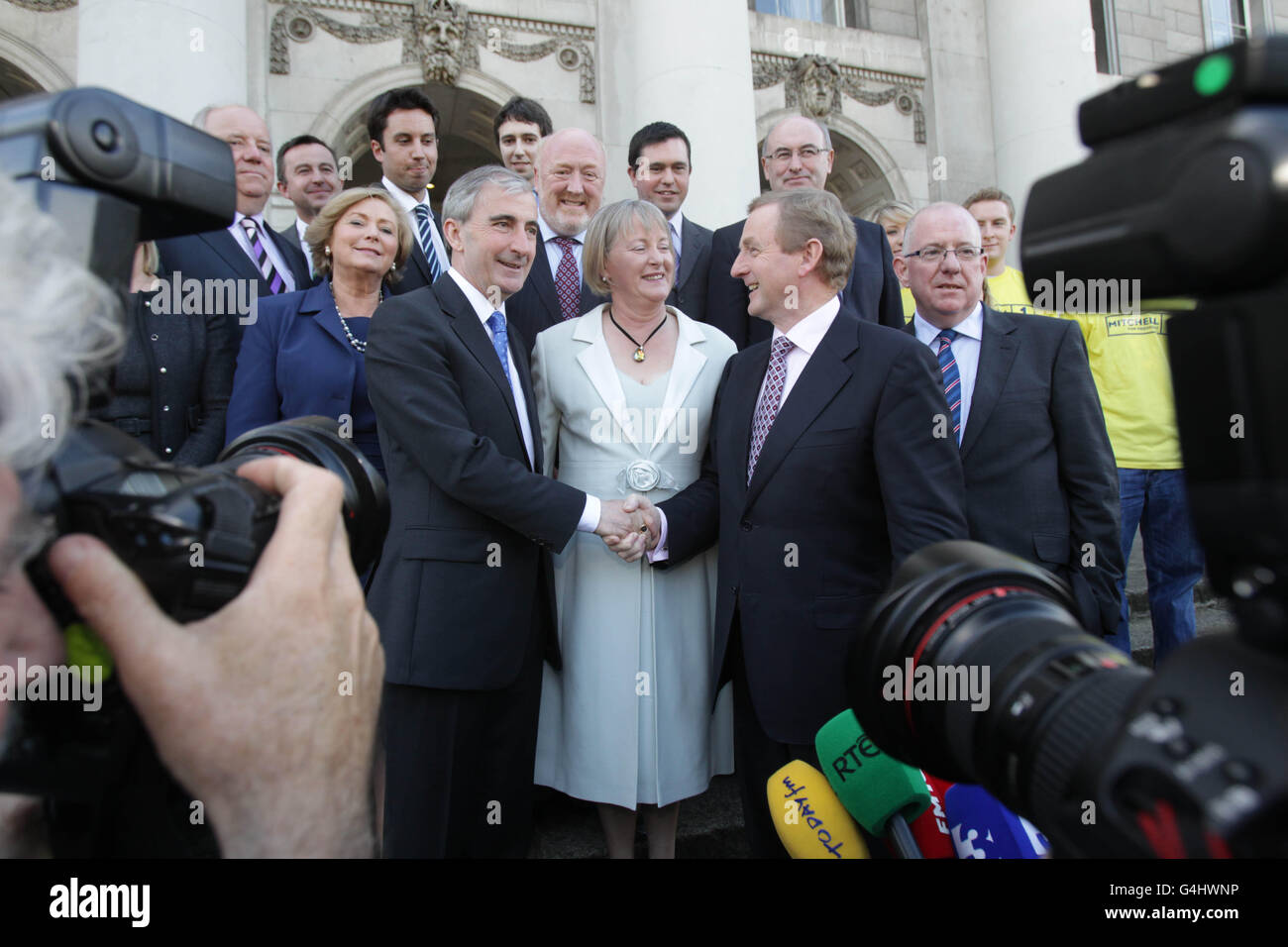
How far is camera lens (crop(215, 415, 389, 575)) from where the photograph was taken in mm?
1068

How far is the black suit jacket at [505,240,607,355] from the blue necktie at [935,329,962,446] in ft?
3.86

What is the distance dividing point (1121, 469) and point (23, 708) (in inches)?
167

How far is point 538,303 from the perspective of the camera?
137 inches

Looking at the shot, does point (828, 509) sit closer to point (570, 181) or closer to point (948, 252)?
point (948, 252)

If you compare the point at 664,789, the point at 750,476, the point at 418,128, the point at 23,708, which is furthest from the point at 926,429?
the point at 418,128

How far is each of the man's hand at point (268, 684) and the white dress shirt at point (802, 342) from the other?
1.67 m

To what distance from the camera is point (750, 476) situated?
250cm

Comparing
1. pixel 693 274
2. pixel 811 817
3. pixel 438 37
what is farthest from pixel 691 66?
pixel 811 817

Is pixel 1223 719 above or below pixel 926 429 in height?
below

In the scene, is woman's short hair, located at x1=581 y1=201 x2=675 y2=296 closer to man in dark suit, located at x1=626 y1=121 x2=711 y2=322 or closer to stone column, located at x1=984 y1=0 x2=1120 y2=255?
man in dark suit, located at x1=626 y1=121 x2=711 y2=322

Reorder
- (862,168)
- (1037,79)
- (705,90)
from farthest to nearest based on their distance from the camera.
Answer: (862,168), (1037,79), (705,90)

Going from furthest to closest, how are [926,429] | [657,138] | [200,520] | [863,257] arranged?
[657,138]
[863,257]
[926,429]
[200,520]

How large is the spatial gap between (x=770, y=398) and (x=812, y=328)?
0.75 ft

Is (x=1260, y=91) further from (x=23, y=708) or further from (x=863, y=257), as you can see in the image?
(x=863, y=257)
